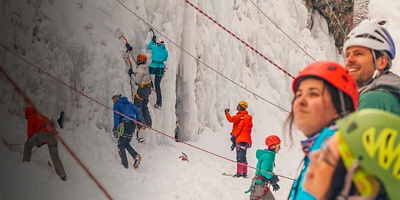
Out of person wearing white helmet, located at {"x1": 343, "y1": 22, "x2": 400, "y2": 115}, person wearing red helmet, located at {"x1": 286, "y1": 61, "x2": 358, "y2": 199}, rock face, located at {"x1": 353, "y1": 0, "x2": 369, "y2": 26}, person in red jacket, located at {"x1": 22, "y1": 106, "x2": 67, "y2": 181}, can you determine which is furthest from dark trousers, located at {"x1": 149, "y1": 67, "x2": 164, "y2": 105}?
rock face, located at {"x1": 353, "y1": 0, "x2": 369, "y2": 26}

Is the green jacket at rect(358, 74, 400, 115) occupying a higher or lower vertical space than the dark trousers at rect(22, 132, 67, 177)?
higher

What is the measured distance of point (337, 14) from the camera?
18.6 m

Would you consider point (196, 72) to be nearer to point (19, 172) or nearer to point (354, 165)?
point (19, 172)

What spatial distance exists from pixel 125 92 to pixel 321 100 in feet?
27.5

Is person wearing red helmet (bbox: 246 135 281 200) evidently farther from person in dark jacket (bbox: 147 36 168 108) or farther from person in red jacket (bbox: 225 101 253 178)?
person in dark jacket (bbox: 147 36 168 108)

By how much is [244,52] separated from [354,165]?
13.4 metres

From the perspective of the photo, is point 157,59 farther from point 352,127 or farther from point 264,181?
point 352,127

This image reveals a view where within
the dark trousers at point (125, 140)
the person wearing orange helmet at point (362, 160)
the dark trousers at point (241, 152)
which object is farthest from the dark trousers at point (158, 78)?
the person wearing orange helmet at point (362, 160)

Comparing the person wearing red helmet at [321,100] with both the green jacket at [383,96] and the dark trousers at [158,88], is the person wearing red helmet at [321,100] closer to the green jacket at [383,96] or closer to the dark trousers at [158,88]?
the green jacket at [383,96]

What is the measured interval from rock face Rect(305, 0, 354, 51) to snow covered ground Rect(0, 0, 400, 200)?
4657 mm

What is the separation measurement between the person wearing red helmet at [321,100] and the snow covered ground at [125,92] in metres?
5.49

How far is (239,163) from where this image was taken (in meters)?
10.0

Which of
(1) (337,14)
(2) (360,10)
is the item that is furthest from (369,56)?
(1) (337,14)

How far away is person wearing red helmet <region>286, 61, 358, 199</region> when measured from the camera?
226 centimetres
